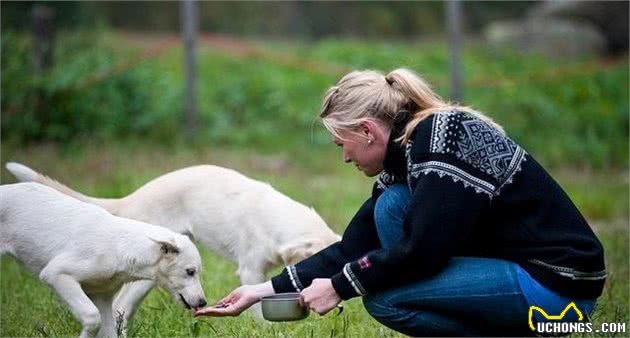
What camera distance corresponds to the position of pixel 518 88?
13508 millimetres

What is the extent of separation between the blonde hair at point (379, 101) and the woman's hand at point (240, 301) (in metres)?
0.66

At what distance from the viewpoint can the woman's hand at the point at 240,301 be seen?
378 cm

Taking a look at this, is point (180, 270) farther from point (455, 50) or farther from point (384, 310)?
point (455, 50)

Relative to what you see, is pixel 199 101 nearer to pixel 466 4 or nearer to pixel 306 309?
pixel 466 4

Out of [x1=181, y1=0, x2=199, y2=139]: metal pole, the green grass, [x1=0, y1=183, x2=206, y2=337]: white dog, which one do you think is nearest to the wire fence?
[x1=181, y1=0, x2=199, y2=139]: metal pole

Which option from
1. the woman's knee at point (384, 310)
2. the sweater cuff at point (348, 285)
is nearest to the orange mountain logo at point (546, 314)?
the woman's knee at point (384, 310)

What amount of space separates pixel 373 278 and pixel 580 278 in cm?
74

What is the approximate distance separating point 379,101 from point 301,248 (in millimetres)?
1966

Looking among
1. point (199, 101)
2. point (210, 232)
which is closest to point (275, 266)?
point (210, 232)

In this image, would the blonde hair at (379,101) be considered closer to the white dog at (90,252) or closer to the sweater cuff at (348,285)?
the sweater cuff at (348,285)

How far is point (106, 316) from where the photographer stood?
4.69 metres

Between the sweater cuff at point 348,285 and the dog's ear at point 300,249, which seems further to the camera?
the dog's ear at point 300,249

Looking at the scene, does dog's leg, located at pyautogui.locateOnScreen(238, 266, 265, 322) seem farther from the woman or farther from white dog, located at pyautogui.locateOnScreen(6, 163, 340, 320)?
the woman

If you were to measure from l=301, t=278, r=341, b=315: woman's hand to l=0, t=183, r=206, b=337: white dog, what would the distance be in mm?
1071
